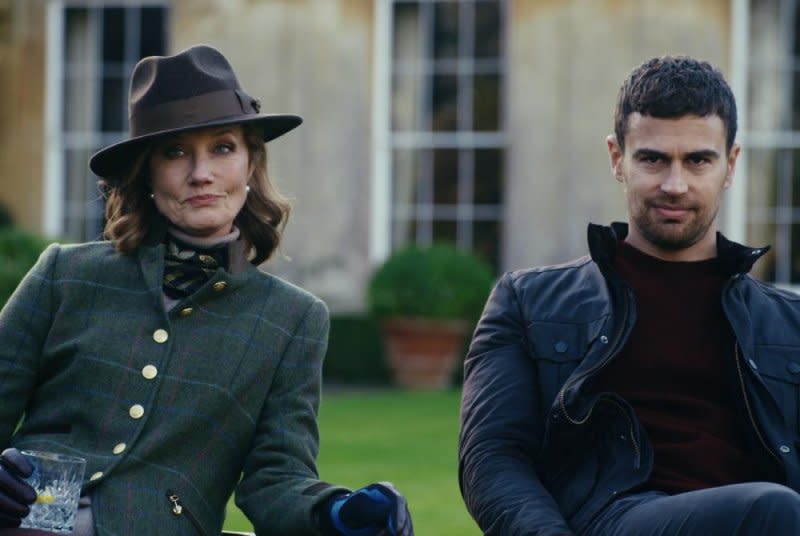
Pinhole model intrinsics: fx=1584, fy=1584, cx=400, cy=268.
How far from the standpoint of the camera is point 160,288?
383 cm

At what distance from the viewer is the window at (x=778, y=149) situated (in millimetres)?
12844

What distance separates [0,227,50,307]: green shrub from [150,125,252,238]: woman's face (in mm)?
8549

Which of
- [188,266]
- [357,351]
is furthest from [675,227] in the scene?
[357,351]

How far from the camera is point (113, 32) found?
14.0 meters

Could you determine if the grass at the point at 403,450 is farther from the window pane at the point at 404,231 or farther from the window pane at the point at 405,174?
the window pane at the point at 405,174

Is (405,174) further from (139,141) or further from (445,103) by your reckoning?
(139,141)

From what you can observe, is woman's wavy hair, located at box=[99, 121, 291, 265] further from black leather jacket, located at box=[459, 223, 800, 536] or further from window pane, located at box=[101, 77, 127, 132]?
window pane, located at box=[101, 77, 127, 132]

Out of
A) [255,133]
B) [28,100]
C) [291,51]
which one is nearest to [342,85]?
[291,51]

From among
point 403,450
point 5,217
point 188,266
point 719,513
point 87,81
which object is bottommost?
point 403,450

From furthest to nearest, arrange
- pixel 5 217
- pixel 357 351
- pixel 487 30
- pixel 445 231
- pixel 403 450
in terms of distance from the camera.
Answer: pixel 5 217, pixel 445 231, pixel 487 30, pixel 357 351, pixel 403 450

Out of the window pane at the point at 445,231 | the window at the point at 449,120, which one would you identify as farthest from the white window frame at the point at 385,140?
the window pane at the point at 445,231

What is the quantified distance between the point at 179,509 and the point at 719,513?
1.24m

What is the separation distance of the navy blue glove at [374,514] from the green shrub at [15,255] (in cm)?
918

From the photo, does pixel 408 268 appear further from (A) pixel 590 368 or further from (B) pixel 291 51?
(A) pixel 590 368
